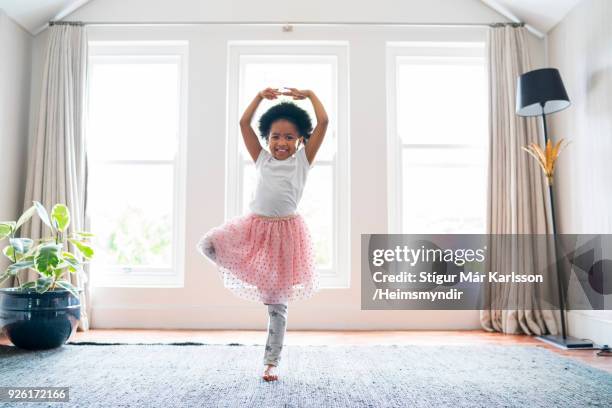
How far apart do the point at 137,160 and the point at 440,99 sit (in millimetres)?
2293

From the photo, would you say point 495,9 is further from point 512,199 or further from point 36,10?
point 36,10

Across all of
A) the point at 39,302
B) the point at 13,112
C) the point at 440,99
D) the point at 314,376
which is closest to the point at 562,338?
the point at 314,376

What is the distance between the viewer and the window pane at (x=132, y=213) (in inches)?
138

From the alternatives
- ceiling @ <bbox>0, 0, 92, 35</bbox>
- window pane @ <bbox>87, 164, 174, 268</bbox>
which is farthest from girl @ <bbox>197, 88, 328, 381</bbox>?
ceiling @ <bbox>0, 0, 92, 35</bbox>

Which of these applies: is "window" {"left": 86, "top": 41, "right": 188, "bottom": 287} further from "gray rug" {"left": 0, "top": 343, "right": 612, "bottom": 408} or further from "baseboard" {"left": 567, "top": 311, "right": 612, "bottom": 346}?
"baseboard" {"left": 567, "top": 311, "right": 612, "bottom": 346}

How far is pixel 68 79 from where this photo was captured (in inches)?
131

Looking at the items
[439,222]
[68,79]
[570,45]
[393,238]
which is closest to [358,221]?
[393,238]

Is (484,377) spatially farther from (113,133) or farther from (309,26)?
(113,133)

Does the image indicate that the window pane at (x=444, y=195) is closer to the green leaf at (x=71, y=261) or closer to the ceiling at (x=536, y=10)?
the ceiling at (x=536, y=10)

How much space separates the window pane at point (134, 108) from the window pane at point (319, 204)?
0.64m

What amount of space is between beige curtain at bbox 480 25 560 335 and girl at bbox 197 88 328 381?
5.54ft

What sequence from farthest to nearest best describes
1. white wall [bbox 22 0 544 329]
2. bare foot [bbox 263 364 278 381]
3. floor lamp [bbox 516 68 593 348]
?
white wall [bbox 22 0 544 329] < floor lamp [bbox 516 68 593 348] < bare foot [bbox 263 364 278 381]

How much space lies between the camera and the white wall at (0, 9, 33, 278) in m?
3.18

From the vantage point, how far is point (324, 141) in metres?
3.52
